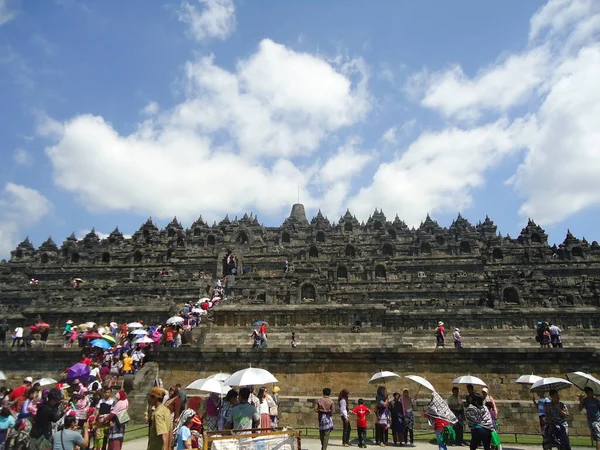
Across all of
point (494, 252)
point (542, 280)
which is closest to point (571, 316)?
point (542, 280)

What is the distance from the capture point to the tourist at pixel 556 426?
9299 mm

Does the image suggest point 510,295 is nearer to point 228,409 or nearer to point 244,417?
point 228,409

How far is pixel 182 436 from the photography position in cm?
753

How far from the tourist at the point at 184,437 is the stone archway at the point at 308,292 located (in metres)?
25.1

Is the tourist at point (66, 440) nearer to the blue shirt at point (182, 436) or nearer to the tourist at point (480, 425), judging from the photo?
the blue shirt at point (182, 436)

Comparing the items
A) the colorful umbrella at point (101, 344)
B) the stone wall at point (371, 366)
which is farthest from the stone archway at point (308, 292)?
the colorful umbrella at point (101, 344)

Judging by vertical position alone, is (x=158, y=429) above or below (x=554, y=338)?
below

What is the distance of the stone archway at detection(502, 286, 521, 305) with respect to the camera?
31.5 metres

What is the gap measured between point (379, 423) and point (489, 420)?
4.18m

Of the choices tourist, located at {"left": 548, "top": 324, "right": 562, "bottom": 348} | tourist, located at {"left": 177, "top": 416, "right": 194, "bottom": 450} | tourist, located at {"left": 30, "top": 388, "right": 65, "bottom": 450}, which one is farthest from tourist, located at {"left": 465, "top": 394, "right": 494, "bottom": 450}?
tourist, located at {"left": 548, "top": 324, "right": 562, "bottom": 348}

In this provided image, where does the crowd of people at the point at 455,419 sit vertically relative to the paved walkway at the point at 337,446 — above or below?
above

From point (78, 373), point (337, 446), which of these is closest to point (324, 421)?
point (337, 446)

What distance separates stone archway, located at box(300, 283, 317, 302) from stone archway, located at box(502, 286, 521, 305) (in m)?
14.4

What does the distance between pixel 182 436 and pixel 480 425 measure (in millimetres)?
6077
